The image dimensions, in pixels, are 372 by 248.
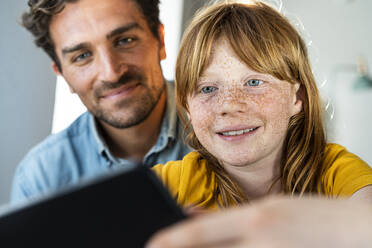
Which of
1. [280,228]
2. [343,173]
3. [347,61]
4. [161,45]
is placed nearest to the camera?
[280,228]

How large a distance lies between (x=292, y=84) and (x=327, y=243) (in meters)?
0.55

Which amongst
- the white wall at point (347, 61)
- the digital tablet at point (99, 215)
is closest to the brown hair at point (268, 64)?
the digital tablet at point (99, 215)

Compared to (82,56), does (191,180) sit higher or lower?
→ lower

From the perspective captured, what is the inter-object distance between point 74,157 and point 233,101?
17.3 inches

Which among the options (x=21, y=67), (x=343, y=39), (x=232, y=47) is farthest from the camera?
(x=343, y=39)

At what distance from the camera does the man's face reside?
82 cm

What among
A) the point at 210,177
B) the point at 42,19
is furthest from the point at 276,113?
the point at 42,19

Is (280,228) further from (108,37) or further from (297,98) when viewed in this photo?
(108,37)

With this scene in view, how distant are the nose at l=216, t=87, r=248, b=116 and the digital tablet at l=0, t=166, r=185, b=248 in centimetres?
43

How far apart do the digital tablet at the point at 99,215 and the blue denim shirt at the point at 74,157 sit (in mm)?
572

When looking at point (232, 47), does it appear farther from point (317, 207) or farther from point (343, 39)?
point (343, 39)

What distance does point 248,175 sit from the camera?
765 mm

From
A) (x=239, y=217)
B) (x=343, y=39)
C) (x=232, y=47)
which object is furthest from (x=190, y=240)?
(x=343, y=39)

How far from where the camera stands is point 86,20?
82 centimetres
